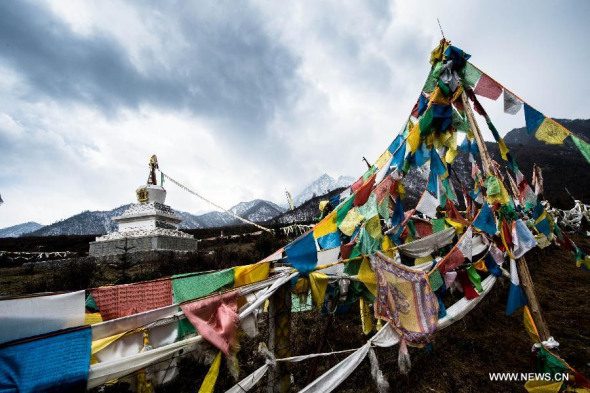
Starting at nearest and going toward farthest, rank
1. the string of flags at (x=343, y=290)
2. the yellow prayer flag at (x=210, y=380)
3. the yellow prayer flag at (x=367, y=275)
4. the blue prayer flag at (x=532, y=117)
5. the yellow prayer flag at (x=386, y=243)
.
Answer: the string of flags at (x=343, y=290) → the yellow prayer flag at (x=210, y=380) → the yellow prayer flag at (x=367, y=275) → the blue prayer flag at (x=532, y=117) → the yellow prayer flag at (x=386, y=243)

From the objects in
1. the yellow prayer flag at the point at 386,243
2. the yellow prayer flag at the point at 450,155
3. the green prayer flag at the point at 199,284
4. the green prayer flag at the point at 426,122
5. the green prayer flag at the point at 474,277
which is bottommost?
the green prayer flag at the point at 474,277

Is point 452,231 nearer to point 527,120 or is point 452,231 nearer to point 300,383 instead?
point 527,120

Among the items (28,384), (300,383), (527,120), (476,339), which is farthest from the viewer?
(476,339)

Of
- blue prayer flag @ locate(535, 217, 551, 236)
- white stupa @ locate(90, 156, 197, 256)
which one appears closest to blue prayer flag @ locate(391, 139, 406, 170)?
blue prayer flag @ locate(535, 217, 551, 236)

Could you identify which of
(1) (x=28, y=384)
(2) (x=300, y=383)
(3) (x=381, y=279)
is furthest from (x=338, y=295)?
(1) (x=28, y=384)

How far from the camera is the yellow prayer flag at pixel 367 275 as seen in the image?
3.68m

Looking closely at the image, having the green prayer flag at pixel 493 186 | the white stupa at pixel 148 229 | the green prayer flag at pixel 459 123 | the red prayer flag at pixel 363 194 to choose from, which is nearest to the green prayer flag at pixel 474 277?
the green prayer flag at pixel 493 186

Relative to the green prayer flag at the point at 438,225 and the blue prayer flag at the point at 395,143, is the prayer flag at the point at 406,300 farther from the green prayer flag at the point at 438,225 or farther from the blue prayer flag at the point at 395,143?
the green prayer flag at the point at 438,225

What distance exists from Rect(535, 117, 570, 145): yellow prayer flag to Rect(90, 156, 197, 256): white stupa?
16135 millimetres

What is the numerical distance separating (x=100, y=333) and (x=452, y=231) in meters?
4.88

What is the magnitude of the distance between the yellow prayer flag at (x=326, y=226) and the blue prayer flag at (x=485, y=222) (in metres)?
1.92

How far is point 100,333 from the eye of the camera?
199 cm

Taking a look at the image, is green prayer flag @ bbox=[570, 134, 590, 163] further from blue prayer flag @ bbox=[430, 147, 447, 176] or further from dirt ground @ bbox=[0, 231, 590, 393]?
dirt ground @ bbox=[0, 231, 590, 393]

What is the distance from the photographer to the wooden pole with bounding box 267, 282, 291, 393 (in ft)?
10.5
